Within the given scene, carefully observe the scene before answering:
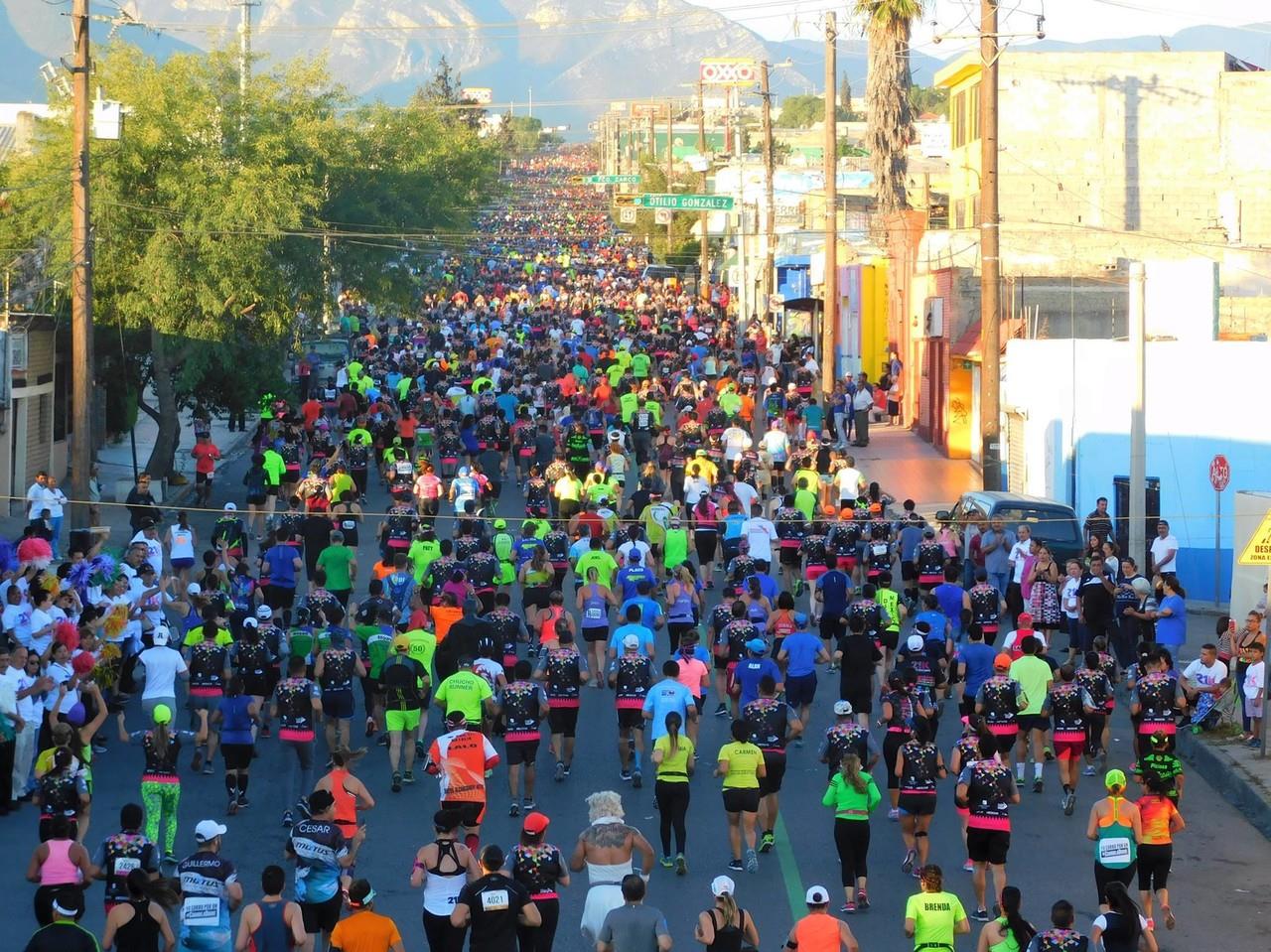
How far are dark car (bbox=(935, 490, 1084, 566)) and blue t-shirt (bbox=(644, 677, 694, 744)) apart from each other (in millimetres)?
9917

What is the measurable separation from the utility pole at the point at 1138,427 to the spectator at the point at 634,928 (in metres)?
15.3

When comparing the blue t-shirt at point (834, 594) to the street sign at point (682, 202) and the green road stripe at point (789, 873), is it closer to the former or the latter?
the green road stripe at point (789, 873)

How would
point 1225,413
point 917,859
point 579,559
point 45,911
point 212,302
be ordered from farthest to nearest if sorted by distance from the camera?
1. point 212,302
2. point 1225,413
3. point 579,559
4. point 917,859
5. point 45,911

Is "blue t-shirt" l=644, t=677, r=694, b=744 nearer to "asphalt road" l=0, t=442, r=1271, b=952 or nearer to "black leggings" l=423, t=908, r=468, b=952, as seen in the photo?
"asphalt road" l=0, t=442, r=1271, b=952

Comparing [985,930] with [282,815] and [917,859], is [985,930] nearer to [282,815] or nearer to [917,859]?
[917,859]

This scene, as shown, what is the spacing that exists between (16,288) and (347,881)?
24.9 m

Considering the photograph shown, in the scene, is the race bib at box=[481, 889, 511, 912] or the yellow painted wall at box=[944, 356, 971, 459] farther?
the yellow painted wall at box=[944, 356, 971, 459]

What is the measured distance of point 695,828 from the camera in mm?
15062

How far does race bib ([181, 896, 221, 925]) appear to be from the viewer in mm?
10539

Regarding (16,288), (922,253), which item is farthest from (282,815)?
(922,253)

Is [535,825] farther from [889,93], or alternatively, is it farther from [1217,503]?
[889,93]

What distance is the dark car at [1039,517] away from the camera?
23719 millimetres

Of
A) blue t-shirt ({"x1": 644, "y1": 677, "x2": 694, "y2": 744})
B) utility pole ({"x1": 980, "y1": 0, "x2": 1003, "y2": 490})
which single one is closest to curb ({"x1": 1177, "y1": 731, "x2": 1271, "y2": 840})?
blue t-shirt ({"x1": 644, "y1": 677, "x2": 694, "y2": 744})

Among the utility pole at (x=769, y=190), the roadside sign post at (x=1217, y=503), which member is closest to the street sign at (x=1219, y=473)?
the roadside sign post at (x=1217, y=503)
